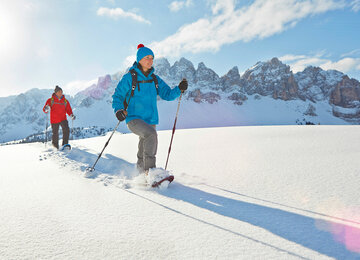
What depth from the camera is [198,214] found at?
188cm

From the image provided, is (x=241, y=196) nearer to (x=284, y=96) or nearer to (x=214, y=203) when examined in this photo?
(x=214, y=203)

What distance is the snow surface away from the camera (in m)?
1.31

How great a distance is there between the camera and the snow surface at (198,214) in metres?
1.31

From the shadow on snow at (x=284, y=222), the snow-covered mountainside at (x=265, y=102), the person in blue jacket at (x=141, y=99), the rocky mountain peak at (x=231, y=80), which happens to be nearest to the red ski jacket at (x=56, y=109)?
the person in blue jacket at (x=141, y=99)

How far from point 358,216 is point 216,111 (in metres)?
171

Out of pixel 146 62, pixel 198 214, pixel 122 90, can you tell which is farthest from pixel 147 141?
pixel 198 214

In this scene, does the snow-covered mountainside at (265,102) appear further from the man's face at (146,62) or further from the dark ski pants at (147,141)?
the dark ski pants at (147,141)

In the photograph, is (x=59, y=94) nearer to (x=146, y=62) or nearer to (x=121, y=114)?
(x=146, y=62)

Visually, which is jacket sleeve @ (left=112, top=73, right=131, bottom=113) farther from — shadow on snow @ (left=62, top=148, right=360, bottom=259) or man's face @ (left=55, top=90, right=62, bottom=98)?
man's face @ (left=55, top=90, right=62, bottom=98)

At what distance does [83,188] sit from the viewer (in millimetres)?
2744

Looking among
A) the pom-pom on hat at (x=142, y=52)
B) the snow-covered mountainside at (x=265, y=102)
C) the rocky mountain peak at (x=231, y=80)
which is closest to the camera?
the pom-pom on hat at (x=142, y=52)

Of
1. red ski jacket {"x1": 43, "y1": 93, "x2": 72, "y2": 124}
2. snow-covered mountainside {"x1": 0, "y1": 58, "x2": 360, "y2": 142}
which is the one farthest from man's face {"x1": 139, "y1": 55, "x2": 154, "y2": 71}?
snow-covered mountainside {"x1": 0, "y1": 58, "x2": 360, "y2": 142}

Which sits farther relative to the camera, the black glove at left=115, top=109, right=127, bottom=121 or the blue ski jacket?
the blue ski jacket

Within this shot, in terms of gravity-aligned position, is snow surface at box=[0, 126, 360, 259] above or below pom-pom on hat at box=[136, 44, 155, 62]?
below
